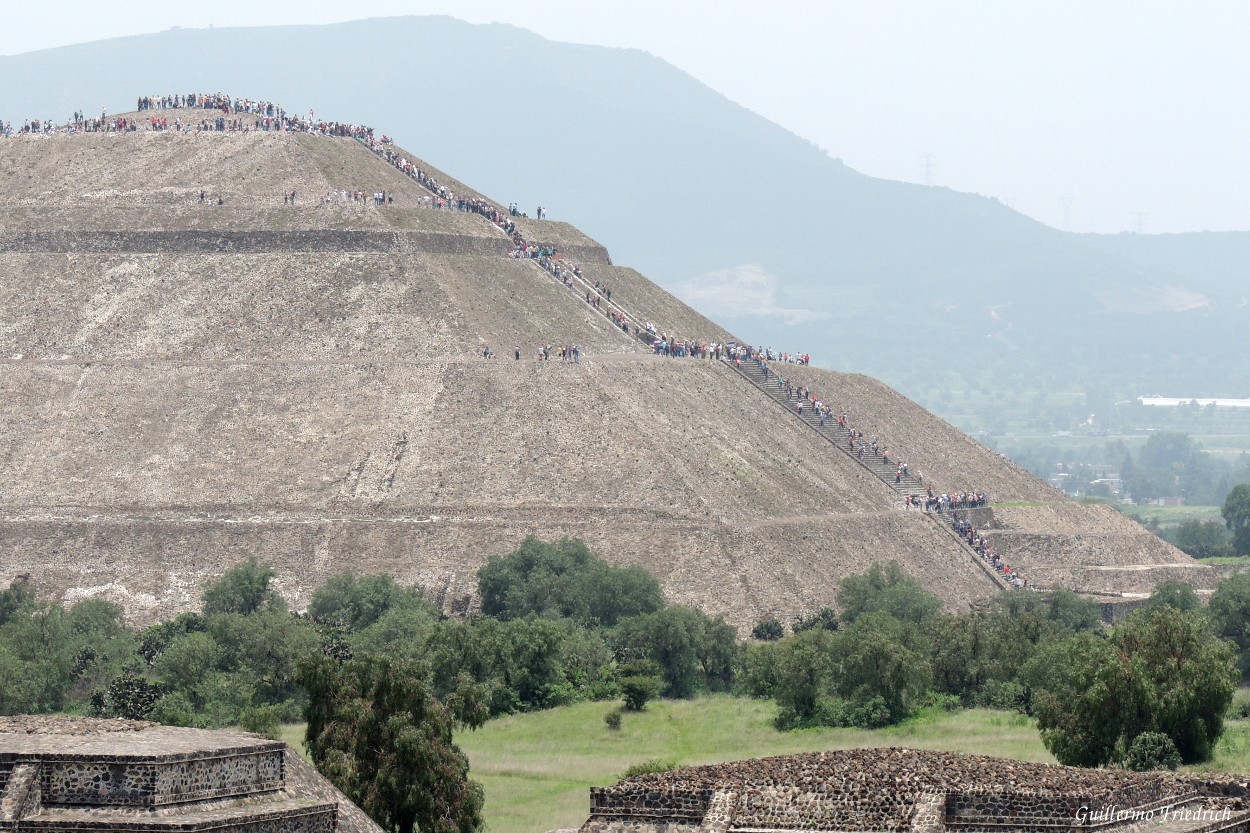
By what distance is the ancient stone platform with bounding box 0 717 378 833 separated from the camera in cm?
3372

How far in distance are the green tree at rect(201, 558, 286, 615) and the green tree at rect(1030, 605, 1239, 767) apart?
123 ft

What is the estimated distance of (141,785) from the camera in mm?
33750

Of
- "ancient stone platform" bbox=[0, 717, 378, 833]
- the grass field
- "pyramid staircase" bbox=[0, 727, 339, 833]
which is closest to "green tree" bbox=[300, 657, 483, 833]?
the grass field

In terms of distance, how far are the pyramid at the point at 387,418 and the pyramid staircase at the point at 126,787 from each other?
53830mm

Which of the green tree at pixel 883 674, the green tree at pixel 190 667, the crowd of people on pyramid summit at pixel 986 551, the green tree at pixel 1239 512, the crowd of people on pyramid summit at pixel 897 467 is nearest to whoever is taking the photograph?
the green tree at pixel 883 674

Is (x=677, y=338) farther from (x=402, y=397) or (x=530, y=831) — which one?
(x=530, y=831)

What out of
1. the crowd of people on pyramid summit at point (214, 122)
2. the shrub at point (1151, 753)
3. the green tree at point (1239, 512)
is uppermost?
the crowd of people on pyramid summit at point (214, 122)

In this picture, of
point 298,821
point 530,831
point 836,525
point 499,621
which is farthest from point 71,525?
point 298,821

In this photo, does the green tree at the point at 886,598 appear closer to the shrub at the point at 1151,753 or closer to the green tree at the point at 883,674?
the green tree at the point at 883,674

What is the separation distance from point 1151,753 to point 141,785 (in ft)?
79.7

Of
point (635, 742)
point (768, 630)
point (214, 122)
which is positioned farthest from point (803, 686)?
point (214, 122)

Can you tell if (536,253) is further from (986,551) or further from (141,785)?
(141,785)

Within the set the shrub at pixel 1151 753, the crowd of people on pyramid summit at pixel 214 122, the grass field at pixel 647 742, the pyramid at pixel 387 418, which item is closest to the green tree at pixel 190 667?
the grass field at pixel 647 742

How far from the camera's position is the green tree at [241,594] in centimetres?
8669
